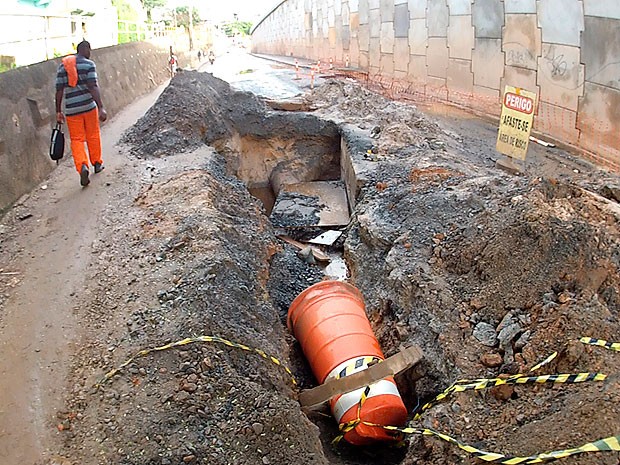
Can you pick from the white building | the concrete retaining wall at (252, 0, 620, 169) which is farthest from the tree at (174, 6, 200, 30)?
the white building

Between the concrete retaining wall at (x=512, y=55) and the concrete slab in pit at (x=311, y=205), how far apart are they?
4.32 m

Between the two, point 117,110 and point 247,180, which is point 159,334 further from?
point 117,110

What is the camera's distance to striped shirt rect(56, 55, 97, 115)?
6.74m

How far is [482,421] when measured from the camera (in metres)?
3.58

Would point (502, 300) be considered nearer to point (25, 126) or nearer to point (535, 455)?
point (535, 455)

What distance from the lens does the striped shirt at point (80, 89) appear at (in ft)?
22.1

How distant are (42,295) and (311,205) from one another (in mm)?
6065

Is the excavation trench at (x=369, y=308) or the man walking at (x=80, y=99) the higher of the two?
the man walking at (x=80, y=99)

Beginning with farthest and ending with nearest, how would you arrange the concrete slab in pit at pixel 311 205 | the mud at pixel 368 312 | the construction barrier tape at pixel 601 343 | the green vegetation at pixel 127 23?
the green vegetation at pixel 127 23 < the concrete slab in pit at pixel 311 205 < the construction barrier tape at pixel 601 343 < the mud at pixel 368 312

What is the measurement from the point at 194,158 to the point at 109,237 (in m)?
2.92

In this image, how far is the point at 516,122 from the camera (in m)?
7.77

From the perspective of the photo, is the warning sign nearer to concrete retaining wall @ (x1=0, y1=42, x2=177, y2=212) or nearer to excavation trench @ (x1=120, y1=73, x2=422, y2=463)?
excavation trench @ (x1=120, y1=73, x2=422, y2=463)

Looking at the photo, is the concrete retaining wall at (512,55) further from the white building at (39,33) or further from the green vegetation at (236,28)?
the green vegetation at (236,28)

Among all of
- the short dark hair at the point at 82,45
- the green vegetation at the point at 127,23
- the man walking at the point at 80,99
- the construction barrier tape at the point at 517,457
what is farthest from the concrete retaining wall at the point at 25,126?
the green vegetation at the point at 127,23
